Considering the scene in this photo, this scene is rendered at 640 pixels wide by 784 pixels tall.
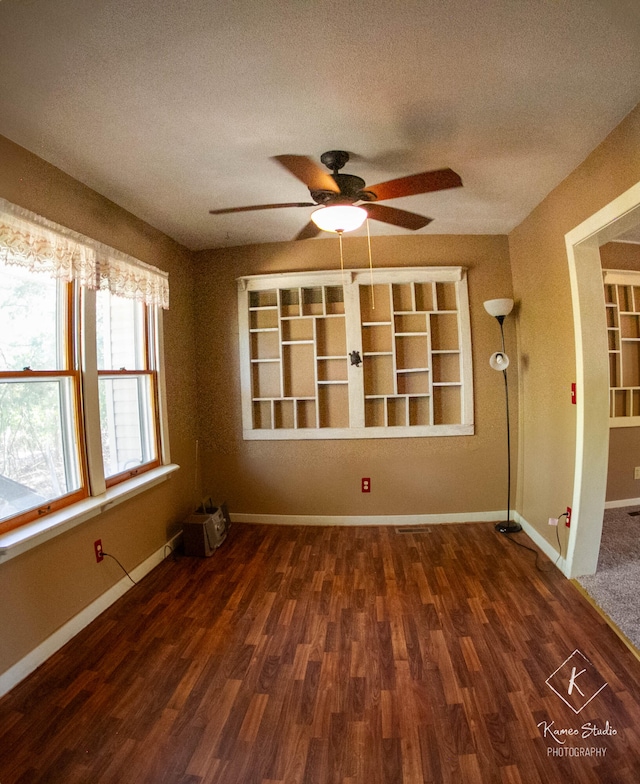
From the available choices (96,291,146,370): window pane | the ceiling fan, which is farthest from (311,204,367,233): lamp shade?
(96,291,146,370): window pane

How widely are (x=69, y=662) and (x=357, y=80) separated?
2.98 meters

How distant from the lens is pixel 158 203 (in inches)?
99.3

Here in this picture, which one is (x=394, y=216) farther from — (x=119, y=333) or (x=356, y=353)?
(x=119, y=333)

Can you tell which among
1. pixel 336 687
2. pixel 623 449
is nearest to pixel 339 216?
pixel 336 687

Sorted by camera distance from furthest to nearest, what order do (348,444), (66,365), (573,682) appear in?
(348,444), (66,365), (573,682)

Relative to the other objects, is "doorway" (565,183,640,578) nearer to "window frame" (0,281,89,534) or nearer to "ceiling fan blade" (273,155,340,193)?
"ceiling fan blade" (273,155,340,193)

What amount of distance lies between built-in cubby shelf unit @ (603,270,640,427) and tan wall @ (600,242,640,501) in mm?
91

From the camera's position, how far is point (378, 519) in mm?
3426

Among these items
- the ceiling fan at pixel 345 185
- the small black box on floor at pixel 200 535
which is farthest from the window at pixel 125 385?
the ceiling fan at pixel 345 185

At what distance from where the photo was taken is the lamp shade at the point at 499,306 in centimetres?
300

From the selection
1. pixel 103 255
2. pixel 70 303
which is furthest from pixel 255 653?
pixel 103 255

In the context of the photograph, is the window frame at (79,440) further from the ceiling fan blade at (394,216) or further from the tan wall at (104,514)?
the ceiling fan blade at (394,216)

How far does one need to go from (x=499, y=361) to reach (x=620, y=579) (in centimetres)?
167

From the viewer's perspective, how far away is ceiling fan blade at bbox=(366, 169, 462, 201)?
5.75 ft
